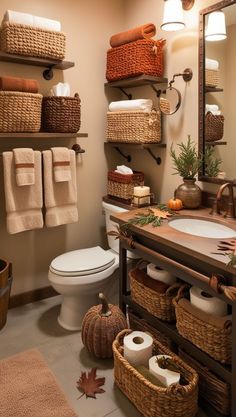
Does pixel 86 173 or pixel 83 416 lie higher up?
pixel 86 173

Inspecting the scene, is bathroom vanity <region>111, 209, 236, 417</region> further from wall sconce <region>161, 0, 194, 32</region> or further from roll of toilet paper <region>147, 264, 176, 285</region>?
wall sconce <region>161, 0, 194, 32</region>

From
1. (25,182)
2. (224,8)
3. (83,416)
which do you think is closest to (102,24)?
(224,8)

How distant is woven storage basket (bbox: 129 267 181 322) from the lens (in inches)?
69.3

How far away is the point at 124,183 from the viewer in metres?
2.49

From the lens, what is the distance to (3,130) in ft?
6.84

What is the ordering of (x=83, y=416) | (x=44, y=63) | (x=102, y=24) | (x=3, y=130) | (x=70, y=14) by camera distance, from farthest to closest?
(x=102, y=24)
(x=70, y=14)
(x=44, y=63)
(x=3, y=130)
(x=83, y=416)

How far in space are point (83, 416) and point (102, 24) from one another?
2.59 meters

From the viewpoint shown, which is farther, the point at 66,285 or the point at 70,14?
the point at 70,14

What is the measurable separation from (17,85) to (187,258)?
57.1 inches

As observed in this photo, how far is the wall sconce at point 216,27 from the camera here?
1895mm

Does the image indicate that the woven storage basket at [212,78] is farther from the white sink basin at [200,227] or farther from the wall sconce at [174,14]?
the white sink basin at [200,227]

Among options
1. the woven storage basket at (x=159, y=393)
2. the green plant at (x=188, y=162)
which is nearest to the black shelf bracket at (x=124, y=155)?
the green plant at (x=188, y=162)

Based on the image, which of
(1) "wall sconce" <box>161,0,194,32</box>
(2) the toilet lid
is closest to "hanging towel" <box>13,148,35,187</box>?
(2) the toilet lid

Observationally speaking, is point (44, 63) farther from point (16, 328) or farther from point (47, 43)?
point (16, 328)
